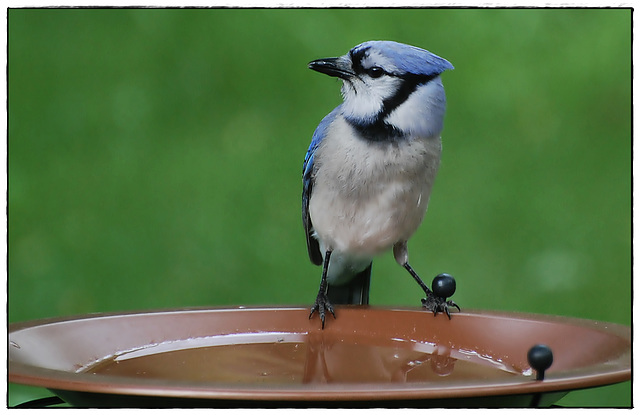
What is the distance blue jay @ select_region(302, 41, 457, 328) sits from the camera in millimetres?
1610

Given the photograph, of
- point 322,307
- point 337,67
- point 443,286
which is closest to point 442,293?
point 443,286

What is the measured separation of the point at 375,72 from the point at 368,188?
0.27m

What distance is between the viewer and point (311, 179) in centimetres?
193

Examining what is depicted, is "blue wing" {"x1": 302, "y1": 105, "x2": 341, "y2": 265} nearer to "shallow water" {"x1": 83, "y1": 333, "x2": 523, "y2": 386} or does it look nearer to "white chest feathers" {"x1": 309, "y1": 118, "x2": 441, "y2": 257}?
"white chest feathers" {"x1": 309, "y1": 118, "x2": 441, "y2": 257}

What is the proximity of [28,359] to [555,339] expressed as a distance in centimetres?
84

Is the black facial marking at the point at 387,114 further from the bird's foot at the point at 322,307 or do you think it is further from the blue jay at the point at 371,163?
the bird's foot at the point at 322,307

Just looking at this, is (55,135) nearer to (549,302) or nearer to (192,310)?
(192,310)

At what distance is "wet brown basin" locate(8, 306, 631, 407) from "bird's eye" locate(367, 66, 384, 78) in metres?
0.43

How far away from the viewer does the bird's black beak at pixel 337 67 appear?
161 centimetres

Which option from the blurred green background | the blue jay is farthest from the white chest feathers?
the blurred green background

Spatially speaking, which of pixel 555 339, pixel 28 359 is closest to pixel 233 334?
pixel 28 359

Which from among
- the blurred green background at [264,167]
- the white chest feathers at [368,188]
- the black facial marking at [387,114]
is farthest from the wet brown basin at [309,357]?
the blurred green background at [264,167]

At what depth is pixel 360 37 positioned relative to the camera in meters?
2.59

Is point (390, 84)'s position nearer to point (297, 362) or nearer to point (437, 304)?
point (437, 304)
